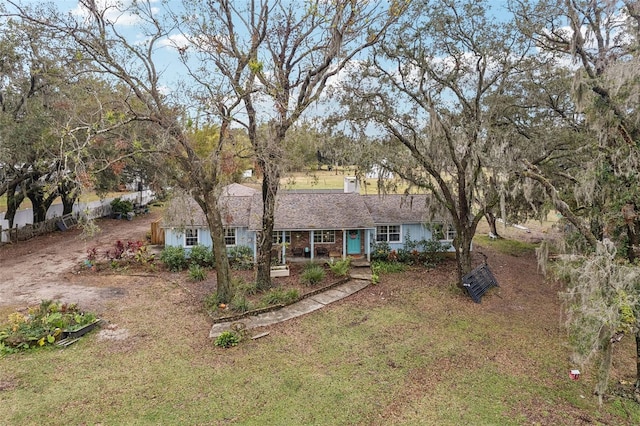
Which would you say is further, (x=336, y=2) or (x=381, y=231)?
(x=381, y=231)

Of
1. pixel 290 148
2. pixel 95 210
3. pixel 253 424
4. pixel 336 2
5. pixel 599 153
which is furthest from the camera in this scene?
pixel 95 210

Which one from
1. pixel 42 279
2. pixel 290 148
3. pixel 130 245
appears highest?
pixel 290 148

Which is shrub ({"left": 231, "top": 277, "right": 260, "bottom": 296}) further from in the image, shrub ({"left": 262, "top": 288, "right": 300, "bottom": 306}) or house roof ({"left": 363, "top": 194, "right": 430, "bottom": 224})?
house roof ({"left": 363, "top": 194, "right": 430, "bottom": 224})

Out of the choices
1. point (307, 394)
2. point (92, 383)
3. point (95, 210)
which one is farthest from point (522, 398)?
point (95, 210)

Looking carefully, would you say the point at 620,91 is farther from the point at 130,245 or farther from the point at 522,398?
the point at 130,245

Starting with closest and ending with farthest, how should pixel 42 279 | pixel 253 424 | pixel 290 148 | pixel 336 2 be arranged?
pixel 253 424
pixel 336 2
pixel 290 148
pixel 42 279

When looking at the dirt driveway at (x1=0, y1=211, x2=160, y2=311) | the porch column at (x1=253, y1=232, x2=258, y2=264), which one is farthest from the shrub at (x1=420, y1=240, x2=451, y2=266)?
the dirt driveway at (x1=0, y1=211, x2=160, y2=311)

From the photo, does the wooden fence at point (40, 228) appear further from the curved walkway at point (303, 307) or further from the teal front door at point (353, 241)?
the teal front door at point (353, 241)
